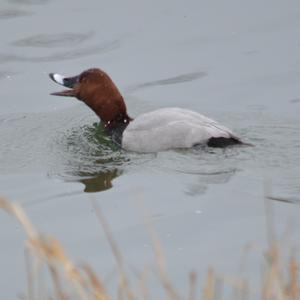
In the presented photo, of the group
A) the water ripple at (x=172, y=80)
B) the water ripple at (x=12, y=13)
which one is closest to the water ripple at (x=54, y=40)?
the water ripple at (x=12, y=13)

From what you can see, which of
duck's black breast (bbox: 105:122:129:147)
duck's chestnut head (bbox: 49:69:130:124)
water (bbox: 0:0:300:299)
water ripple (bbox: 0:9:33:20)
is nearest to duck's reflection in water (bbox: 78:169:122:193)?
water (bbox: 0:0:300:299)

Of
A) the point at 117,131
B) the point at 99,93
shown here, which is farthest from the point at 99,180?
the point at 99,93

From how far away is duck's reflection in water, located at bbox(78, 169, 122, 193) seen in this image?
7063 mm

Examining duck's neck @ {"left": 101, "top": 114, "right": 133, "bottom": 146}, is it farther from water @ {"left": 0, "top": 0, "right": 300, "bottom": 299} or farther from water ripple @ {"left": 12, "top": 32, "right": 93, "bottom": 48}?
water ripple @ {"left": 12, "top": 32, "right": 93, "bottom": 48}

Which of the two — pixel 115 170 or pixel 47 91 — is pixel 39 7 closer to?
pixel 47 91

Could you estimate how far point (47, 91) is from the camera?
928 cm

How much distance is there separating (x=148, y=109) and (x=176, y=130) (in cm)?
138

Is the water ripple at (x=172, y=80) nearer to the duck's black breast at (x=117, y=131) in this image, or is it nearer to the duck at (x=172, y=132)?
the duck's black breast at (x=117, y=131)

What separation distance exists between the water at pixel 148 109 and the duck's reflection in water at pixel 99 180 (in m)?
0.01

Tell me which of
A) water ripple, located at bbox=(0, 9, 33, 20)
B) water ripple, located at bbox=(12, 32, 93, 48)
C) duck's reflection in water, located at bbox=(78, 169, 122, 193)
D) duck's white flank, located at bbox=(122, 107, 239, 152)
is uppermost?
water ripple, located at bbox=(0, 9, 33, 20)

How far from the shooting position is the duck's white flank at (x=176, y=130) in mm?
7496

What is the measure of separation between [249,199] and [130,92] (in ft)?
9.43

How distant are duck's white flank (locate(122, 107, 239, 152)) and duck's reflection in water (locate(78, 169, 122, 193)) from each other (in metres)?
0.42

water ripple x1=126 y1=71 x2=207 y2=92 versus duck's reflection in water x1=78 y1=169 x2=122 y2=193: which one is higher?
water ripple x1=126 y1=71 x2=207 y2=92
